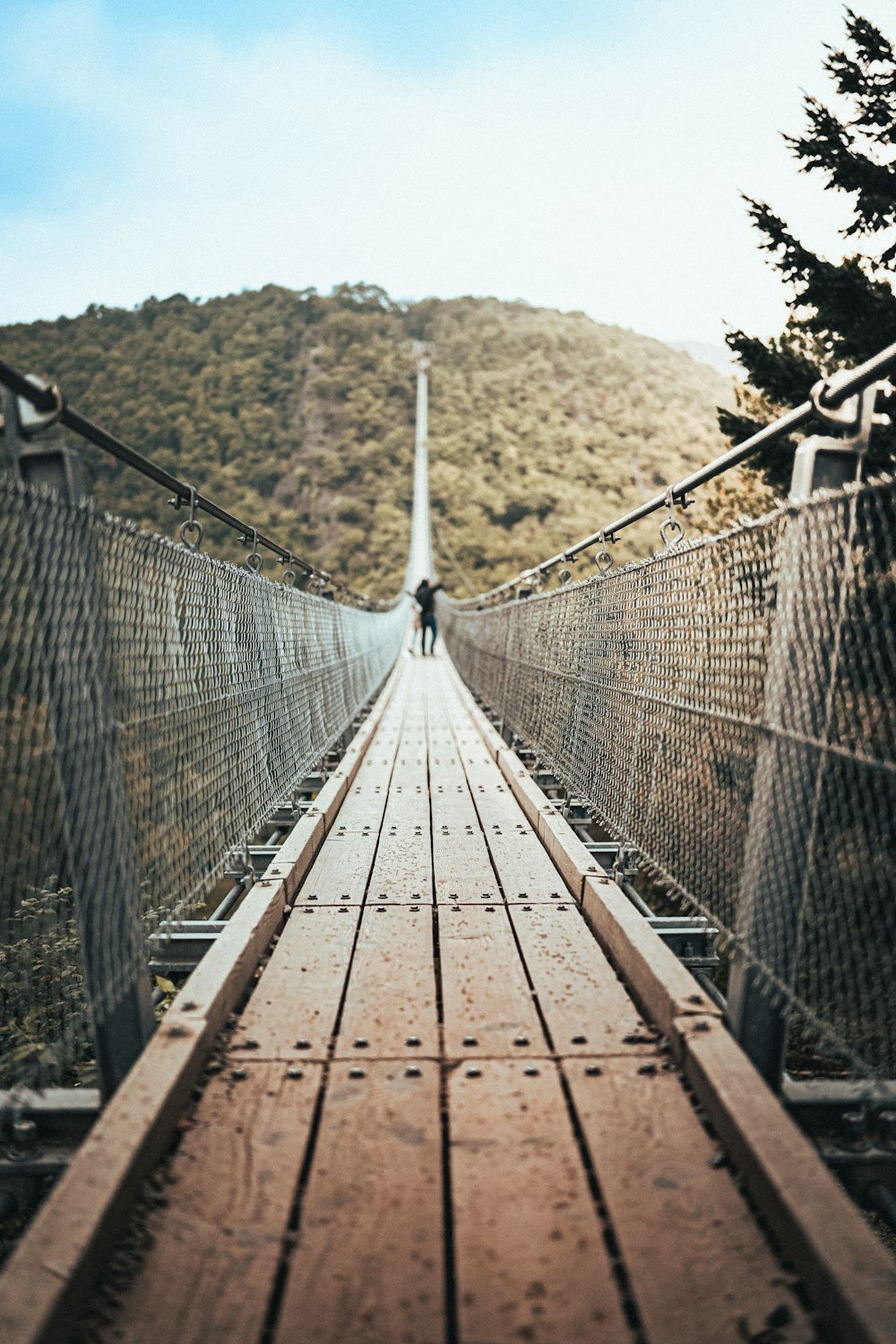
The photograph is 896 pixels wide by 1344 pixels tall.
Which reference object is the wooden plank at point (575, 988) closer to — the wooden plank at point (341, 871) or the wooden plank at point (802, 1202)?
the wooden plank at point (802, 1202)

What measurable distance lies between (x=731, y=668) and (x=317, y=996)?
1031 mm

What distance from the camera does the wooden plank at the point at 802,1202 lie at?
3.64 ft

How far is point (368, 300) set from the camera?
8431cm

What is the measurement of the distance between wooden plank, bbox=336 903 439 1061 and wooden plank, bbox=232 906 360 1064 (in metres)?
0.03

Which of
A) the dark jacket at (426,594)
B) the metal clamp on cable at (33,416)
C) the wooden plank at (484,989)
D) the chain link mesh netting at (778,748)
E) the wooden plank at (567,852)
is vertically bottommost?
the wooden plank at (484,989)

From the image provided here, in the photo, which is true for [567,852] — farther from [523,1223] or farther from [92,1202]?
[92,1202]

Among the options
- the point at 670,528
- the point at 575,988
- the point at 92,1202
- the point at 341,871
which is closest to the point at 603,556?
the point at 670,528

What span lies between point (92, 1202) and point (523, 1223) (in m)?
0.51

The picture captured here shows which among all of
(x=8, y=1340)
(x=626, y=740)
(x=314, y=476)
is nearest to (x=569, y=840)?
(x=626, y=740)

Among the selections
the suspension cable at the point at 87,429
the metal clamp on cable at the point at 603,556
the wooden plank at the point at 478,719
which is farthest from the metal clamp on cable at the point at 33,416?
the wooden plank at the point at 478,719

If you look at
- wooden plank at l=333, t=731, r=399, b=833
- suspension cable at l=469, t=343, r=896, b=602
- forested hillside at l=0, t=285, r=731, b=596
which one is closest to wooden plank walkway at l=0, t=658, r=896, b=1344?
suspension cable at l=469, t=343, r=896, b=602

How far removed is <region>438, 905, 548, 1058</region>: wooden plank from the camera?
6.16ft

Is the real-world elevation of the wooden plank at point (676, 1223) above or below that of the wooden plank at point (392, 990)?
below

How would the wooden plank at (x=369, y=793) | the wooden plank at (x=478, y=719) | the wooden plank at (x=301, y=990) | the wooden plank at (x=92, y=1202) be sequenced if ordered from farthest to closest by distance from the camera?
the wooden plank at (x=478, y=719), the wooden plank at (x=369, y=793), the wooden plank at (x=301, y=990), the wooden plank at (x=92, y=1202)
